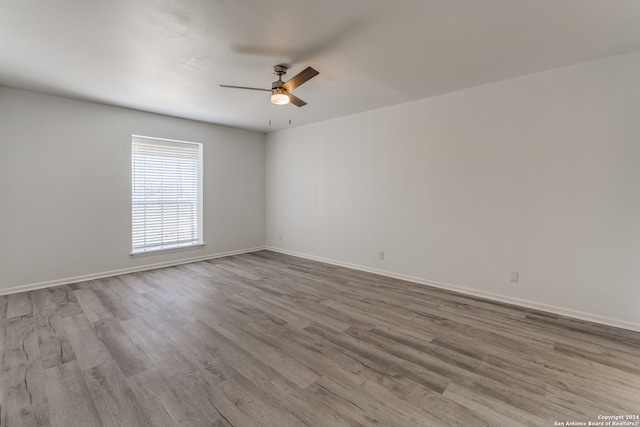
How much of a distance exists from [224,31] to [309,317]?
2.75 metres

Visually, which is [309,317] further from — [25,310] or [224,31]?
[25,310]

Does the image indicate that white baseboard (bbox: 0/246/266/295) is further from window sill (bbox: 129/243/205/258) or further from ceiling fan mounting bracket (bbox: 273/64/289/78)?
Answer: ceiling fan mounting bracket (bbox: 273/64/289/78)

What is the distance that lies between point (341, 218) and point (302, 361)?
10.1ft

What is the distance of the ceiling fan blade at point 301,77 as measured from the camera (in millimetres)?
2480

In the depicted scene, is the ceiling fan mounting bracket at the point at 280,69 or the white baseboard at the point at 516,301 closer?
the white baseboard at the point at 516,301

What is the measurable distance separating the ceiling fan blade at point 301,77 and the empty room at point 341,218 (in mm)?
21

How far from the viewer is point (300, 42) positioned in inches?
96.0

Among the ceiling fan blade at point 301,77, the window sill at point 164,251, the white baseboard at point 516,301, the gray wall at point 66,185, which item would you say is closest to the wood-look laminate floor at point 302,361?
the white baseboard at point 516,301

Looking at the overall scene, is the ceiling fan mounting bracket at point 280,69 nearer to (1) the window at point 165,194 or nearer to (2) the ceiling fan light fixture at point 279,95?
(2) the ceiling fan light fixture at point 279,95

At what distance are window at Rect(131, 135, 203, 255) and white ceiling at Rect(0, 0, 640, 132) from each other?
4.11 ft

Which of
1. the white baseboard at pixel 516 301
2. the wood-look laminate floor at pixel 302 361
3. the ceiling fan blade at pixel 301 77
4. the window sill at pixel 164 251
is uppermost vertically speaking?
the ceiling fan blade at pixel 301 77

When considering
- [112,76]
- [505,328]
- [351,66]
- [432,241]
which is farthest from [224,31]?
[505,328]

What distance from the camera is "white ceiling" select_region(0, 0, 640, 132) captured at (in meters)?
2.00

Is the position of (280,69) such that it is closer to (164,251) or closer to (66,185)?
(66,185)
